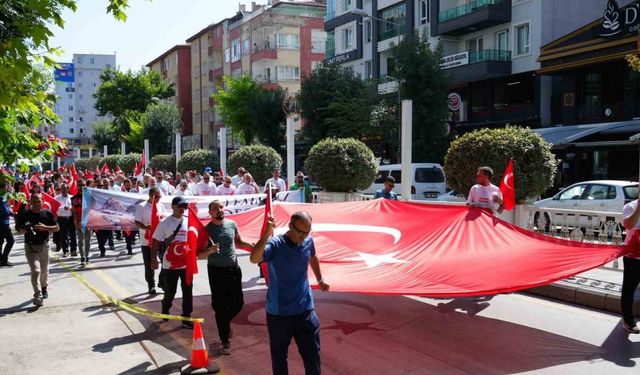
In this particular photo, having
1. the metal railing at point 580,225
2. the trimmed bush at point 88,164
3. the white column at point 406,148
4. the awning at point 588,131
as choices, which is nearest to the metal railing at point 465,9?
the awning at point 588,131

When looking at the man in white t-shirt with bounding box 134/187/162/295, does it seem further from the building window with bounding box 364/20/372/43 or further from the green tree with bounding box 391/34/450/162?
the building window with bounding box 364/20/372/43

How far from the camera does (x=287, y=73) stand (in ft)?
187

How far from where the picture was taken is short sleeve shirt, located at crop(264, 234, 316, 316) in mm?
5375

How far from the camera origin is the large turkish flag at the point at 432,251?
7270 millimetres

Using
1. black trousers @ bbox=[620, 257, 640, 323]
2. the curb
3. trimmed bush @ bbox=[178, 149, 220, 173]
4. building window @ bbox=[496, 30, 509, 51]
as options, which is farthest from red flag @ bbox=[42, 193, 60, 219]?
building window @ bbox=[496, 30, 509, 51]

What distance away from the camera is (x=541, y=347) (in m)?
7.13

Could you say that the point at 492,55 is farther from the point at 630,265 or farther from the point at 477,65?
the point at 630,265

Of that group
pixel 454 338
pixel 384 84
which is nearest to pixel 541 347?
pixel 454 338

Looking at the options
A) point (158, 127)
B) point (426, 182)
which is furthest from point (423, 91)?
point (158, 127)

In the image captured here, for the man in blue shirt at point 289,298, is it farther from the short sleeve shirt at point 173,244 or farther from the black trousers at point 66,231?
the black trousers at point 66,231

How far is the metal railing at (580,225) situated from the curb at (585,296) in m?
1.41

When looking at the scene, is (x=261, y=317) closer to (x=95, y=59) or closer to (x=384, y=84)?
(x=384, y=84)

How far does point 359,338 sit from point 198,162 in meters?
26.4

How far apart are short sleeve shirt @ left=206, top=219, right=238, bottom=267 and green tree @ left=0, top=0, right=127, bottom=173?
230cm
